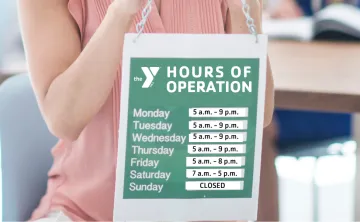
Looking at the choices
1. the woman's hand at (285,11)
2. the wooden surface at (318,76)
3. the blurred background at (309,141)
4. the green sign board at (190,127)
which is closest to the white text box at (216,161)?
the green sign board at (190,127)

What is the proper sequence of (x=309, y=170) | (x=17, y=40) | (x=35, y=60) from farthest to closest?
1. (x=309, y=170)
2. (x=17, y=40)
3. (x=35, y=60)

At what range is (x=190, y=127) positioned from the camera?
25.4 inches

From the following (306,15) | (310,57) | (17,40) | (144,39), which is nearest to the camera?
(144,39)

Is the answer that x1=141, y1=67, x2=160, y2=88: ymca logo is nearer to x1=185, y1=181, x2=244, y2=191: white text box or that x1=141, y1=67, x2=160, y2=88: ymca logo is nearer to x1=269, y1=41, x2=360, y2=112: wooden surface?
x1=185, y1=181, x2=244, y2=191: white text box

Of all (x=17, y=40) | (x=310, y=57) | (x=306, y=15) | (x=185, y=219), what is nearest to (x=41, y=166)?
(x=185, y=219)

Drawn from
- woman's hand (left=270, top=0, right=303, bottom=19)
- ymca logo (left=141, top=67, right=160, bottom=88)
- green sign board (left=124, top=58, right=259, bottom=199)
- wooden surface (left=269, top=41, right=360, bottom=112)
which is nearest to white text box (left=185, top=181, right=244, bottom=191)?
green sign board (left=124, top=58, right=259, bottom=199)

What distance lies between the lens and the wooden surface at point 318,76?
1.21m

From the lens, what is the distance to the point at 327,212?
246 cm

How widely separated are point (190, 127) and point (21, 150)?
0.47 meters

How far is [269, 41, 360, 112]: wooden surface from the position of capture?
1.21 metres

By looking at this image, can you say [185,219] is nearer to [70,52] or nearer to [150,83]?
[150,83]

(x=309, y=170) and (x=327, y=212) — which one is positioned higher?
(x=309, y=170)

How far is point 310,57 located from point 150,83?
3.36 ft

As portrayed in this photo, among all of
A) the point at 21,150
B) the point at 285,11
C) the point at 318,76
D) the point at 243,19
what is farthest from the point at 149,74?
the point at 285,11
